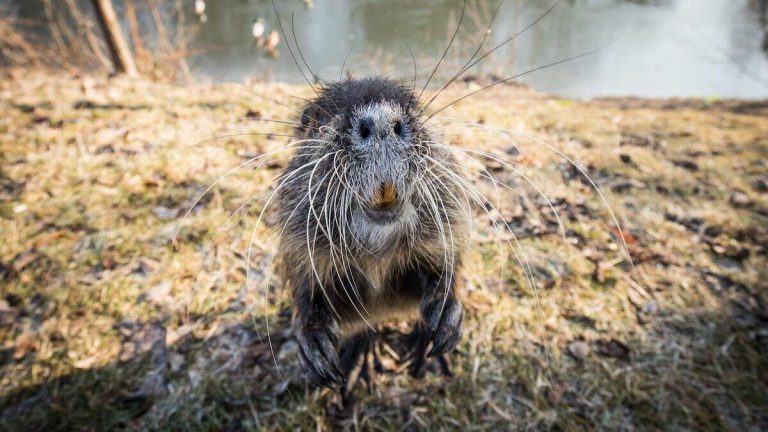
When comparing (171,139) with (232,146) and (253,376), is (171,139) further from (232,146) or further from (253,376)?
(253,376)

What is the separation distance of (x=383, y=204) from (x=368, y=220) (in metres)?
0.12

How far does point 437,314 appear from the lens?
2.09m

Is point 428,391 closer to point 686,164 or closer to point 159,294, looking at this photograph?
point 159,294

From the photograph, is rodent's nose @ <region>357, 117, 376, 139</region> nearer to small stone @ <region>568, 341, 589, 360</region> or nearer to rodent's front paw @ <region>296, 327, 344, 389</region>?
rodent's front paw @ <region>296, 327, 344, 389</region>

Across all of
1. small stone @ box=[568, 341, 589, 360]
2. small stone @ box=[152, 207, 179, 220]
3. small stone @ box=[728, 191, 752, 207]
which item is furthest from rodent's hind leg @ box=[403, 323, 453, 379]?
small stone @ box=[728, 191, 752, 207]

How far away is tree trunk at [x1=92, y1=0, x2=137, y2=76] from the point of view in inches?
230

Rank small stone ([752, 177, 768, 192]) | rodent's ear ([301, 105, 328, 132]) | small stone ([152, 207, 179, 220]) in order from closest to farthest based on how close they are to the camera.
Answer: rodent's ear ([301, 105, 328, 132]), small stone ([152, 207, 179, 220]), small stone ([752, 177, 768, 192])

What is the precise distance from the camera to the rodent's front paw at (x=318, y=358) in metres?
1.98

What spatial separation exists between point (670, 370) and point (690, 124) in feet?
13.7

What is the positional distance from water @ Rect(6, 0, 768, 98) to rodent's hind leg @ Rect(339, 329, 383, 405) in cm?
474

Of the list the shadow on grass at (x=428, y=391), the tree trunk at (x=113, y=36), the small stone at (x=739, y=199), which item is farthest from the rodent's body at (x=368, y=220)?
the tree trunk at (x=113, y=36)

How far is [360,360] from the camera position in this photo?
2557mm

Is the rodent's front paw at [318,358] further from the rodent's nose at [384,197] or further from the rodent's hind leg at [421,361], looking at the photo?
the rodent's nose at [384,197]

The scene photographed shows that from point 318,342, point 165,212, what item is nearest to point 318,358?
point 318,342
